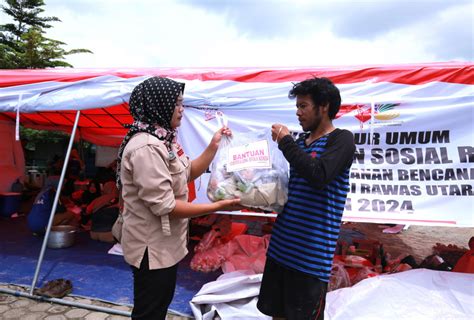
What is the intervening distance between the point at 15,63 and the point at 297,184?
16663mm

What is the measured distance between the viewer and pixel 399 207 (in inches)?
100

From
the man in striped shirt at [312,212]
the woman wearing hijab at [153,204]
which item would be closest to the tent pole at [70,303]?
the woman wearing hijab at [153,204]

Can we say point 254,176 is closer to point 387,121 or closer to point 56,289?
point 387,121

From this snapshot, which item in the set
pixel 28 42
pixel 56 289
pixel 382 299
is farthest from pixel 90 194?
pixel 28 42

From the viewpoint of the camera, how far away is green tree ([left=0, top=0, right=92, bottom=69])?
548 inches

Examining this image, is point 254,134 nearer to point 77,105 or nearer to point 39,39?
point 77,105

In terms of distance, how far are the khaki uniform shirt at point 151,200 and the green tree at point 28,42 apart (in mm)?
16052

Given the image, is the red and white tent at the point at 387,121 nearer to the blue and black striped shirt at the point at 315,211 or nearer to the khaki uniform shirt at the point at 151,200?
the blue and black striped shirt at the point at 315,211

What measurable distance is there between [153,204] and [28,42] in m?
16.5

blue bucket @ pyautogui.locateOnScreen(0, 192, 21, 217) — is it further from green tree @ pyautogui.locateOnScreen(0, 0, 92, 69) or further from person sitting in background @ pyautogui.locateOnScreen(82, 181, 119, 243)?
green tree @ pyautogui.locateOnScreen(0, 0, 92, 69)

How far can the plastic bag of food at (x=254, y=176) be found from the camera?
1.60 m

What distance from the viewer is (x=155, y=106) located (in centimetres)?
144

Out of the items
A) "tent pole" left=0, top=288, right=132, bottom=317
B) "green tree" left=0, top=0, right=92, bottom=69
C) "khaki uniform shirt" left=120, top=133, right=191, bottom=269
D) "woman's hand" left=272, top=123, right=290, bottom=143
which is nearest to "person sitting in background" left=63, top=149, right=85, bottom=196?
"tent pole" left=0, top=288, right=132, bottom=317

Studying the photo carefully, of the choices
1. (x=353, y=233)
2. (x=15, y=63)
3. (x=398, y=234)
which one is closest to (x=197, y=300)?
(x=353, y=233)
